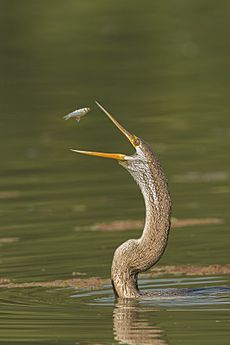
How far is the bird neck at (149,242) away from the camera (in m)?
→ 11.2

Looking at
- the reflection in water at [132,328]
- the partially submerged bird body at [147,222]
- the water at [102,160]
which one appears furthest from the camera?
the partially submerged bird body at [147,222]

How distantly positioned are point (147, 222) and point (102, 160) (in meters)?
6.62

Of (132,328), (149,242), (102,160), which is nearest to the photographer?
(132,328)

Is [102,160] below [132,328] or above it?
below

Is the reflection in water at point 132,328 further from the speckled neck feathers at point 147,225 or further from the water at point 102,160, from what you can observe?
the speckled neck feathers at point 147,225

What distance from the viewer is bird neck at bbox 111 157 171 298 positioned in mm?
11188

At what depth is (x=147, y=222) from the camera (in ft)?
36.9

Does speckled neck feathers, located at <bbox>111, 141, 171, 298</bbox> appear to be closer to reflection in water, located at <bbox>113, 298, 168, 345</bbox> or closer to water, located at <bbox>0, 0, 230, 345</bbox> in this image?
water, located at <bbox>0, 0, 230, 345</bbox>

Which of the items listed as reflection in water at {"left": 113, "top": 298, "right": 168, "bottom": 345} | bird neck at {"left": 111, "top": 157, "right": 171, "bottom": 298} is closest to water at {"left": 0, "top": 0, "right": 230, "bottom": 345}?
reflection in water at {"left": 113, "top": 298, "right": 168, "bottom": 345}

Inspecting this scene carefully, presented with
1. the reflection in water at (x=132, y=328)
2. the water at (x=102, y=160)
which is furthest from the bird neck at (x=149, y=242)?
the reflection in water at (x=132, y=328)

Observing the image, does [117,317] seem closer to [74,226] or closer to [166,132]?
[74,226]

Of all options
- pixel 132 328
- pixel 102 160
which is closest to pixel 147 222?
pixel 132 328

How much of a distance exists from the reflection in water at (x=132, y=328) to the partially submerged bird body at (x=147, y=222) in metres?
0.33

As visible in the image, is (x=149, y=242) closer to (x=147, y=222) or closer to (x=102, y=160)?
(x=147, y=222)
